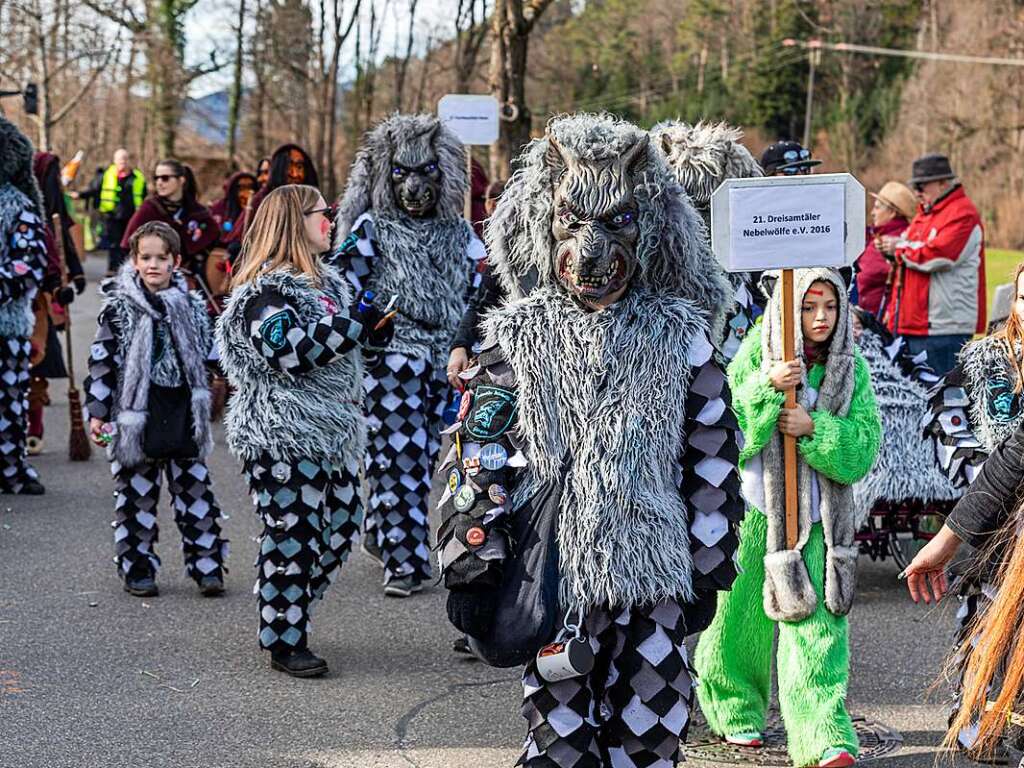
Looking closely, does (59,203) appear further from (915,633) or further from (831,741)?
(831,741)

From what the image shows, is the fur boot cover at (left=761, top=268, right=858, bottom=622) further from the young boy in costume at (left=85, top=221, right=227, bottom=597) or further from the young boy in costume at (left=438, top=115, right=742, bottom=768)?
the young boy in costume at (left=85, top=221, right=227, bottom=597)

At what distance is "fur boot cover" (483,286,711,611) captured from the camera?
11.7 ft

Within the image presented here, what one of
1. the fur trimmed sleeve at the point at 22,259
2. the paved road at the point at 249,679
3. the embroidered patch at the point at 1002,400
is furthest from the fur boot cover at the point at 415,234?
the embroidered patch at the point at 1002,400

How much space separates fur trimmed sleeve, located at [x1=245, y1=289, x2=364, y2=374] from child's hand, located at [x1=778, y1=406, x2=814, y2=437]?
1.70m

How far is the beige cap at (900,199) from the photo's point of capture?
1006cm

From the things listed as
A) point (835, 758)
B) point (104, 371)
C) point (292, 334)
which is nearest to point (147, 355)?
point (104, 371)

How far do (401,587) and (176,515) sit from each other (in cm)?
116

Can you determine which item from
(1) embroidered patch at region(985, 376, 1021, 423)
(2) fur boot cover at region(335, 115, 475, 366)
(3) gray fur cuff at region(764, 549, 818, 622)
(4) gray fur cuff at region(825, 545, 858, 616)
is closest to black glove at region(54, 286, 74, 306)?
(2) fur boot cover at region(335, 115, 475, 366)

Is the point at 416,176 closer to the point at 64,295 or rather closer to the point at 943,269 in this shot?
the point at 64,295

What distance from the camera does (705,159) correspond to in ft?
19.0

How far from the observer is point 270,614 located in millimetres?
5602

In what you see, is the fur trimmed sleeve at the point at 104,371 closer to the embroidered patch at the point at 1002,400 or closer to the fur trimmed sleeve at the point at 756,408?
the fur trimmed sleeve at the point at 756,408

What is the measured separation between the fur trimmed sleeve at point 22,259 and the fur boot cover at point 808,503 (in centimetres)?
519

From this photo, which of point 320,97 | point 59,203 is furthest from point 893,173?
point 59,203
